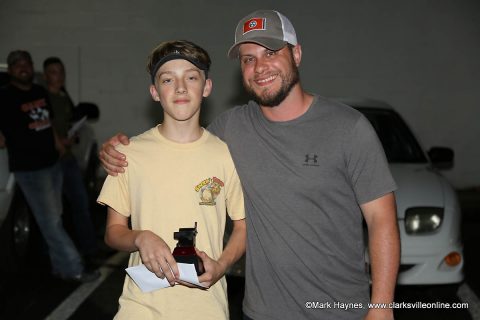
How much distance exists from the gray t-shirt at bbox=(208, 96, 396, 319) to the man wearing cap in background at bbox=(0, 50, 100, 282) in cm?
384

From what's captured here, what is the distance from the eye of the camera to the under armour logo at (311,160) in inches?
113

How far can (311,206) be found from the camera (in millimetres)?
2887

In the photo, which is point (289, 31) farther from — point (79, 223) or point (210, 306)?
point (79, 223)

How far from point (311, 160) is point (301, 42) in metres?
8.63

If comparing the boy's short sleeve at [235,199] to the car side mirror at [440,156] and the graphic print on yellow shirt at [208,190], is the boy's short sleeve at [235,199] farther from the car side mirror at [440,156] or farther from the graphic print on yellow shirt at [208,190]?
the car side mirror at [440,156]

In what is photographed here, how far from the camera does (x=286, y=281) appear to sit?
9.61 feet

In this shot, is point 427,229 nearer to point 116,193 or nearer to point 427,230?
point 427,230

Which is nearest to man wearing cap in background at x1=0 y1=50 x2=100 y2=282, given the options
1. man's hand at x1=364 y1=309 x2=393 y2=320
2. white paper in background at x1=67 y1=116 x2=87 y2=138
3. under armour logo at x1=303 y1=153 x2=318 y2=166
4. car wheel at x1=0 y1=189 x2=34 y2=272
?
car wheel at x1=0 y1=189 x2=34 y2=272

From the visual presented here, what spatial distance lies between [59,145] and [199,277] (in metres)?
4.61

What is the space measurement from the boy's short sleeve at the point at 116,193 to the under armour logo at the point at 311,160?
77 centimetres

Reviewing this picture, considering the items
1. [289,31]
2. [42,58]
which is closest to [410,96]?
[42,58]

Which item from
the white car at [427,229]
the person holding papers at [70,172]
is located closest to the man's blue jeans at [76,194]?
the person holding papers at [70,172]

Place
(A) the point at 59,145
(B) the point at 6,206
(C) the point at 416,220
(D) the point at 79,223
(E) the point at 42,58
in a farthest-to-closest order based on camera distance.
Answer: (E) the point at 42,58 → (D) the point at 79,223 → (A) the point at 59,145 → (B) the point at 6,206 → (C) the point at 416,220

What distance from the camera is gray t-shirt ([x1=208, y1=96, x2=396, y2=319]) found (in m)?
2.88
